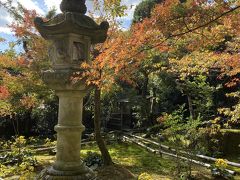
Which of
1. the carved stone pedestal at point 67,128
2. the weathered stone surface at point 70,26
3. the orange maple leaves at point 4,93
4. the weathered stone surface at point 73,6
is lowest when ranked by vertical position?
the carved stone pedestal at point 67,128

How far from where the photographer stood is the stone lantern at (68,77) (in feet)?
13.4

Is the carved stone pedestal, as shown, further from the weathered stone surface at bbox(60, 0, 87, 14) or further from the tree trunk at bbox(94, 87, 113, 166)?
the tree trunk at bbox(94, 87, 113, 166)

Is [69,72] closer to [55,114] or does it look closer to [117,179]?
[117,179]

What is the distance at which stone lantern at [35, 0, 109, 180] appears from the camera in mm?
4098

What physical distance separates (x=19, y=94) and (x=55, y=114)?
579 cm

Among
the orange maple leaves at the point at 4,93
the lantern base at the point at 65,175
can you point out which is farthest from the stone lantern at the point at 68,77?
the orange maple leaves at the point at 4,93

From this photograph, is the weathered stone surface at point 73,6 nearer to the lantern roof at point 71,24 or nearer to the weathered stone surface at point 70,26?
the lantern roof at point 71,24

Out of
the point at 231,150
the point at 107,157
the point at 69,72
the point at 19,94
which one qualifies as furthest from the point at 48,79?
the point at 19,94

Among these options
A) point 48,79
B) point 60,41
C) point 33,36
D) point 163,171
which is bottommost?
point 163,171

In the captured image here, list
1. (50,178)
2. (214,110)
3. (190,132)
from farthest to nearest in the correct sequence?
(214,110)
(190,132)
(50,178)

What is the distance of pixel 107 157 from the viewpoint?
8.34 metres

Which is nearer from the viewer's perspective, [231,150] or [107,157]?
[107,157]

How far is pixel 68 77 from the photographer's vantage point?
4074 millimetres

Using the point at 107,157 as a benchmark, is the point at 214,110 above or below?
above
